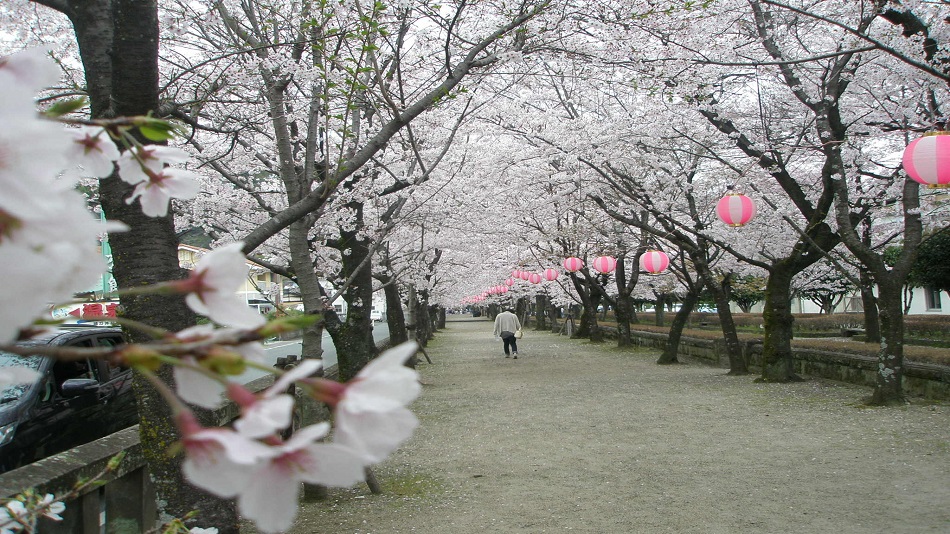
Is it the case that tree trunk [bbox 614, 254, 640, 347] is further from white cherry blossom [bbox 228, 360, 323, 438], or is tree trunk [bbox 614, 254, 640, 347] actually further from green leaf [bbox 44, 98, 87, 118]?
white cherry blossom [bbox 228, 360, 323, 438]

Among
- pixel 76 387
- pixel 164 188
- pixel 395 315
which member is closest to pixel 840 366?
pixel 395 315

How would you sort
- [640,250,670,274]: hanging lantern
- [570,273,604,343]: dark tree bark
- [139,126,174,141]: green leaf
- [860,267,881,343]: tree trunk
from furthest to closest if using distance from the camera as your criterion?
[570,273,604,343]: dark tree bark → [860,267,881,343]: tree trunk → [640,250,670,274]: hanging lantern → [139,126,174,141]: green leaf

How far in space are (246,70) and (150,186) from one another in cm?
534

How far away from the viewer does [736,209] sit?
913cm

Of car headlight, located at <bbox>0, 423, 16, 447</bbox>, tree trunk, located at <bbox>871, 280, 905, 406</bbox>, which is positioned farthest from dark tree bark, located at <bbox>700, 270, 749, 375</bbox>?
car headlight, located at <bbox>0, 423, 16, 447</bbox>

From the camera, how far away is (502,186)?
1750 centimetres

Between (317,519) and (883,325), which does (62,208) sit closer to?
(317,519)

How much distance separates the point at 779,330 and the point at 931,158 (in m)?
6.36

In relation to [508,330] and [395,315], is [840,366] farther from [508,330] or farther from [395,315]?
[508,330]

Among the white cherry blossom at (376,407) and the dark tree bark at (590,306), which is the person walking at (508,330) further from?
the white cherry blossom at (376,407)

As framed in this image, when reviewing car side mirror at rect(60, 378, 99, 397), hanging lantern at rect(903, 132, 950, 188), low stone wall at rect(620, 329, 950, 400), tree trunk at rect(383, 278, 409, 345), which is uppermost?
hanging lantern at rect(903, 132, 950, 188)

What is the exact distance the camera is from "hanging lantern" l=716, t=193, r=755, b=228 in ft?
29.9

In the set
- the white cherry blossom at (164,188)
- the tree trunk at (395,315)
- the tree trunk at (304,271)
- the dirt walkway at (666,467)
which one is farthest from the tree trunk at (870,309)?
the white cherry blossom at (164,188)

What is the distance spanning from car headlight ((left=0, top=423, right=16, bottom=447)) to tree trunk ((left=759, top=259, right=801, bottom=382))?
10.7m
